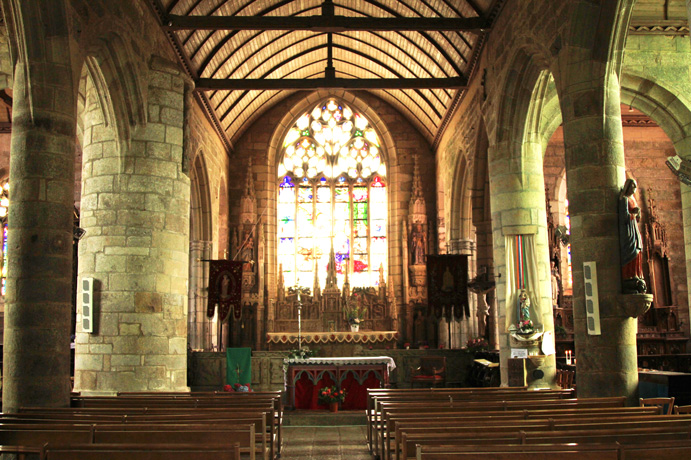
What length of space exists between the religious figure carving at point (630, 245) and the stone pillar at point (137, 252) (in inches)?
262

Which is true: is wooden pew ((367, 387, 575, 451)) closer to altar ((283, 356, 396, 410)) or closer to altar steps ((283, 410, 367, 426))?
altar steps ((283, 410, 367, 426))

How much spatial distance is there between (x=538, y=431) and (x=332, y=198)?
15.4 metres

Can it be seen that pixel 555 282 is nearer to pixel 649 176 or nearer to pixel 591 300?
pixel 649 176

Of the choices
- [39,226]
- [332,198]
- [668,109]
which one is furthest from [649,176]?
[39,226]

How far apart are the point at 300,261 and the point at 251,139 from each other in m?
3.73

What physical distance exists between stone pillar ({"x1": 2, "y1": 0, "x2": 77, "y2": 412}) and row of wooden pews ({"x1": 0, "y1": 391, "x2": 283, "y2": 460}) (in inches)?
23.1

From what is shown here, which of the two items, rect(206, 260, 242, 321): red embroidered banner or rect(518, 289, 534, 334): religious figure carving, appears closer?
rect(518, 289, 534, 334): religious figure carving

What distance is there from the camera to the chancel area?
22.4 feet

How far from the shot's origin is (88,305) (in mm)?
9898

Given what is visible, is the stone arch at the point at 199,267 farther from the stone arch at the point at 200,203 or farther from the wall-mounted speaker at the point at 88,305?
the wall-mounted speaker at the point at 88,305

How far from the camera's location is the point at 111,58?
981 cm

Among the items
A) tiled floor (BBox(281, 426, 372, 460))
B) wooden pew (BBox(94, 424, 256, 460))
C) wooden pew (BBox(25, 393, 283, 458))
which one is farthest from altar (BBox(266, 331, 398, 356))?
wooden pew (BBox(94, 424, 256, 460))

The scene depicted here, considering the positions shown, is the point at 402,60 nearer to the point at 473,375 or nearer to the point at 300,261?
the point at 300,261

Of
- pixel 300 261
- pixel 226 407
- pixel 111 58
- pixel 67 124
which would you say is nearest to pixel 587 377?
pixel 226 407
